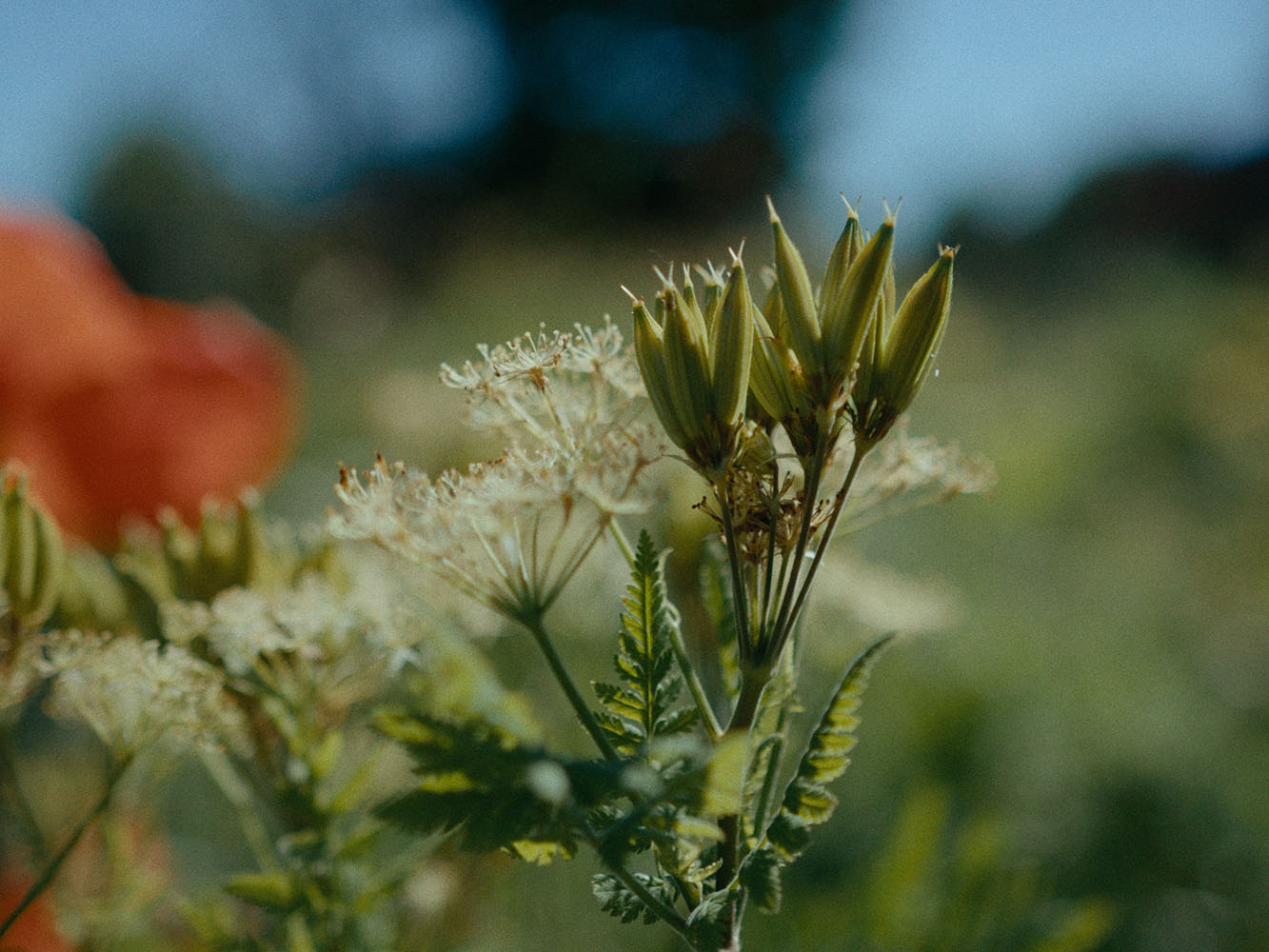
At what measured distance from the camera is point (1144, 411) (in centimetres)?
277

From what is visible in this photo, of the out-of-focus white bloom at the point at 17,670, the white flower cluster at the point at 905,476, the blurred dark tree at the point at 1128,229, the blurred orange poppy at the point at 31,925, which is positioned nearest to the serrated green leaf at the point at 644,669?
the white flower cluster at the point at 905,476

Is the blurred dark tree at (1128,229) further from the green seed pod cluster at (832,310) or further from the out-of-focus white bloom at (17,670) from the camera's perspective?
the out-of-focus white bloom at (17,670)

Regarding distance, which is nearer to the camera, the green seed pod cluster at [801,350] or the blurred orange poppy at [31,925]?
the green seed pod cluster at [801,350]

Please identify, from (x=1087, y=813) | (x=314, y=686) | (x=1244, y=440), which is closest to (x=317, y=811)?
(x=314, y=686)

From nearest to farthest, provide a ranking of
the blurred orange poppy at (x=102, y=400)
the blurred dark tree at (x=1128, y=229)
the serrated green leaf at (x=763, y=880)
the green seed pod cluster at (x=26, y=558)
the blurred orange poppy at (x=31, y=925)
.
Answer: the serrated green leaf at (x=763, y=880)
the green seed pod cluster at (x=26, y=558)
the blurred orange poppy at (x=31, y=925)
the blurred orange poppy at (x=102, y=400)
the blurred dark tree at (x=1128, y=229)

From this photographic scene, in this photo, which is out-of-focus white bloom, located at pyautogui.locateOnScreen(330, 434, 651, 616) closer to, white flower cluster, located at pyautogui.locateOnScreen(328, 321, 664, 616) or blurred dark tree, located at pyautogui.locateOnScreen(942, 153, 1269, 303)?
white flower cluster, located at pyautogui.locateOnScreen(328, 321, 664, 616)

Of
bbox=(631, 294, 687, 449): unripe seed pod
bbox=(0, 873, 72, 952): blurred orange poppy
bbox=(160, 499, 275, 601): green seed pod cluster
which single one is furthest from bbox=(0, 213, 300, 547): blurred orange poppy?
bbox=(631, 294, 687, 449): unripe seed pod

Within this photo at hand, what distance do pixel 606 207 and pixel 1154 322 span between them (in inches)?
195

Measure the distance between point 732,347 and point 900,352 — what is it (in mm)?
55

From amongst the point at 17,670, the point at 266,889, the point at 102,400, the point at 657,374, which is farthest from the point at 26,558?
the point at 102,400

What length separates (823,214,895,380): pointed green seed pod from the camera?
276 millimetres

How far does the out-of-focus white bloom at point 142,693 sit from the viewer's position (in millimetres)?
333

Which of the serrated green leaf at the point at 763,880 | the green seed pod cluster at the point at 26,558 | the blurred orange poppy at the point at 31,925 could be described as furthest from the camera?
the blurred orange poppy at the point at 31,925

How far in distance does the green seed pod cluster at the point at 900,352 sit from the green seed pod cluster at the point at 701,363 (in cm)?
4
